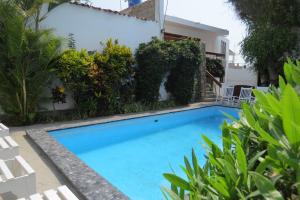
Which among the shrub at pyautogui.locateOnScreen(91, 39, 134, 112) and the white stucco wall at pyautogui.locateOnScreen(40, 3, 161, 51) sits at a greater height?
the white stucco wall at pyautogui.locateOnScreen(40, 3, 161, 51)

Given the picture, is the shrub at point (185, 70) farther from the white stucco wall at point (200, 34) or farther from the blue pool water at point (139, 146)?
the white stucco wall at point (200, 34)

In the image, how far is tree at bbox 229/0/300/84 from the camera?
13844 millimetres

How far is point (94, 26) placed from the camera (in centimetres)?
1078

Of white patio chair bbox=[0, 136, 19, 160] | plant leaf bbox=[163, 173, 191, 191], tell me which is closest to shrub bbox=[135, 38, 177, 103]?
white patio chair bbox=[0, 136, 19, 160]

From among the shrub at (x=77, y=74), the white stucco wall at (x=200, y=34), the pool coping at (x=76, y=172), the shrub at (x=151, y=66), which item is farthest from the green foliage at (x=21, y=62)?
the white stucco wall at (x=200, y=34)

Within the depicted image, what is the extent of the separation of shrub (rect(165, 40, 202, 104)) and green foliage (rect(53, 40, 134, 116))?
9.89 ft

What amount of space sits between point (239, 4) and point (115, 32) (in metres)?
8.90

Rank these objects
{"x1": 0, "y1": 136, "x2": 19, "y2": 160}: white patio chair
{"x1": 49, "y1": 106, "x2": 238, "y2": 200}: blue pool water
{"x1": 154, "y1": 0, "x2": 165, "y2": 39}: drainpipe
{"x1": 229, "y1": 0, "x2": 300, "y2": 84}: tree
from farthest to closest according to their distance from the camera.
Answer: {"x1": 229, "y1": 0, "x2": 300, "y2": 84}: tree < {"x1": 154, "y1": 0, "x2": 165, "y2": 39}: drainpipe < {"x1": 49, "y1": 106, "x2": 238, "y2": 200}: blue pool water < {"x1": 0, "y1": 136, "x2": 19, "y2": 160}: white patio chair


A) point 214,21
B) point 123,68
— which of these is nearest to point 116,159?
point 123,68

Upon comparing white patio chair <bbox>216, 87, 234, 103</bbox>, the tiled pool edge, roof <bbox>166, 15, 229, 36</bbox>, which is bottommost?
the tiled pool edge

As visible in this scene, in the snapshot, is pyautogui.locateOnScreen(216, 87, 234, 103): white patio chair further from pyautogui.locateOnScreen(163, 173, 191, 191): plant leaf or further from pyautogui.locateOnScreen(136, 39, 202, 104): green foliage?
pyautogui.locateOnScreen(163, 173, 191, 191): plant leaf

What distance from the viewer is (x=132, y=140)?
8578 mm

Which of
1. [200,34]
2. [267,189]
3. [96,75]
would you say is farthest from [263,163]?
[200,34]

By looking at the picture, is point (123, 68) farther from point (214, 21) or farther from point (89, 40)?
point (214, 21)
